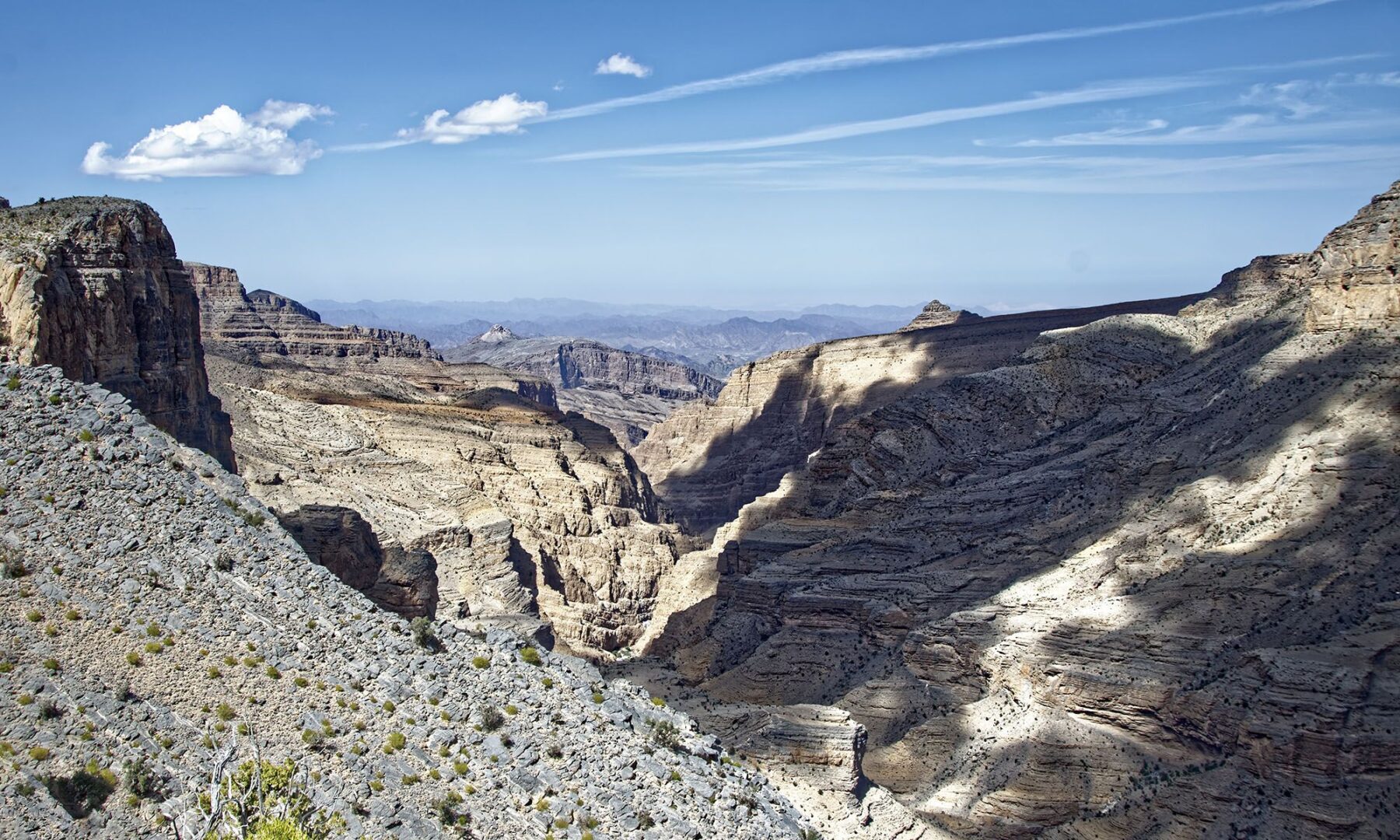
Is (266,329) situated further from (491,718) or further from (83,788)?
(83,788)

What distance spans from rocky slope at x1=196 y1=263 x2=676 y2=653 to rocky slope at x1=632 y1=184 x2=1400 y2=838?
14.3 ft

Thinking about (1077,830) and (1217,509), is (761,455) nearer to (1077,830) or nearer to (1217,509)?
(1217,509)

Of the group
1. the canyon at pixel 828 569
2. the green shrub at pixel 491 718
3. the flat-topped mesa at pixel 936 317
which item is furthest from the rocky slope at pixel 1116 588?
the flat-topped mesa at pixel 936 317

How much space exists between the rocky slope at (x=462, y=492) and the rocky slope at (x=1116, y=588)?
4.36 metres

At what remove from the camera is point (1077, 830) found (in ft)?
135

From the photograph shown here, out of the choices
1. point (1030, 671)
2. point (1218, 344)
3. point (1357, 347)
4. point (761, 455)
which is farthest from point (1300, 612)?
point (761, 455)

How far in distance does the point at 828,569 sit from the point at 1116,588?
13703mm

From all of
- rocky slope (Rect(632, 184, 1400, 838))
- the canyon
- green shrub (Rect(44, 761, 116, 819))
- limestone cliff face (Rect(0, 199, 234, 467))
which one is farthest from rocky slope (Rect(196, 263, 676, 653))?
green shrub (Rect(44, 761, 116, 819))

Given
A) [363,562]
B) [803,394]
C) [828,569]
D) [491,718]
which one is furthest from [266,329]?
[491,718]

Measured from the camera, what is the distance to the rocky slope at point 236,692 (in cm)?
2172

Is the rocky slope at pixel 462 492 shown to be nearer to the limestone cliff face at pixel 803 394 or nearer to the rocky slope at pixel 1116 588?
the rocky slope at pixel 1116 588

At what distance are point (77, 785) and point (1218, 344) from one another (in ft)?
193

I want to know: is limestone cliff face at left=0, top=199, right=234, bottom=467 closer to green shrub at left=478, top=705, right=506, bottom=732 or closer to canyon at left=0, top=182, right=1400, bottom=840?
canyon at left=0, top=182, right=1400, bottom=840

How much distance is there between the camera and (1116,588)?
49469 millimetres
